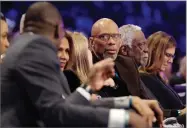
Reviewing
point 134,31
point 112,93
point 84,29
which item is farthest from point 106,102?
point 84,29

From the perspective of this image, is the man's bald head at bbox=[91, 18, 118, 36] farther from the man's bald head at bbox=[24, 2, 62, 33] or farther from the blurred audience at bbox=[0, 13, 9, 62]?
the man's bald head at bbox=[24, 2, 62, 33]

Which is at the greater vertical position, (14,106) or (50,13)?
(50,13)

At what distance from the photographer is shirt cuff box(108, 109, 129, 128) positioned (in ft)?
5.79

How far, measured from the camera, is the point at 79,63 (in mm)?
3029

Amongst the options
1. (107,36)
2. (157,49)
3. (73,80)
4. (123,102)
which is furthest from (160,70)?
(123,102)

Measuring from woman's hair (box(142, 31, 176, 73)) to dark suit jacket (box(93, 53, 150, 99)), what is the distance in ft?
1.85

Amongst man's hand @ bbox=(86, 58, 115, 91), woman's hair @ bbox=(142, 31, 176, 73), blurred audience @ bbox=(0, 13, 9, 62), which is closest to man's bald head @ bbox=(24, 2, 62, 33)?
man's hand @ bbox=(86, 58, 115, 91)

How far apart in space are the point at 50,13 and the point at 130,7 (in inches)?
100

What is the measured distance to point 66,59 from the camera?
3.06m

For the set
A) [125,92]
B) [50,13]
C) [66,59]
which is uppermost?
[50,13]

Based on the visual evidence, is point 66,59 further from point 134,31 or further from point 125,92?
point 134,31

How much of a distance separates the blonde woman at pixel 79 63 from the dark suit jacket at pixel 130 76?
14cm

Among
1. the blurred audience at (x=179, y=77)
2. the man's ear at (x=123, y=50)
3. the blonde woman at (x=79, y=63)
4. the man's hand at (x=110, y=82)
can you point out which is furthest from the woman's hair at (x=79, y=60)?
the blurred audience at (x=179, y=77)

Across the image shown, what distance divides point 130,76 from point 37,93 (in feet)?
4.54
